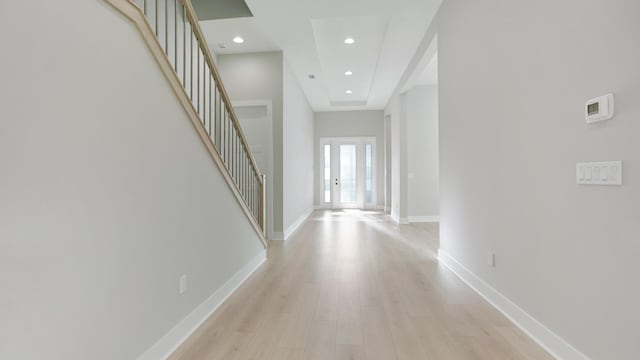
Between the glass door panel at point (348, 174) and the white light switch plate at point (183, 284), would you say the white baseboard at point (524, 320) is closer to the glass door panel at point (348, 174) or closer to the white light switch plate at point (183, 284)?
the white light switch plate at point (183, 284)

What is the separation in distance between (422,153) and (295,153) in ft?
9.29

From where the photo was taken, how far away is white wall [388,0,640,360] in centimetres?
138

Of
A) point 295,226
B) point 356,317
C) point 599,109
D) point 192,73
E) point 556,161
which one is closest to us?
point 599,109

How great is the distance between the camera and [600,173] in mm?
1486

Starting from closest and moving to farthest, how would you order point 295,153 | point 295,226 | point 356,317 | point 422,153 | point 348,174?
point 356,317 < point 295,226 < point 295,153 < point 422,153 < point 348,174

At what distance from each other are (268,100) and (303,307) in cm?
365

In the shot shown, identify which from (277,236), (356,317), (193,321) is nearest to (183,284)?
(193,321)

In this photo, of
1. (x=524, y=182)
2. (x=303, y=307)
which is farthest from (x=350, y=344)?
(x=524, y=182)

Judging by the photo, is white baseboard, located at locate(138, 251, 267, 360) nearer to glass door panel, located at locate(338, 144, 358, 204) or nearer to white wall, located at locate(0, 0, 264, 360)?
white wall, located at locate(0, 0, 264, 360)

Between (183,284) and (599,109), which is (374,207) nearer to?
(183,284)

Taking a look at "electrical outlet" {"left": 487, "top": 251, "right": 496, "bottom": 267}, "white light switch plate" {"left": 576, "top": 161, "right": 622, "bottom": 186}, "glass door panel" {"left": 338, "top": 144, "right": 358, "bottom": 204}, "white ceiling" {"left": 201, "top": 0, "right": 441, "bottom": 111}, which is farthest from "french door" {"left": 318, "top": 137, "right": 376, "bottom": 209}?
"white light switch plate" {"left": 576, "top": 161, "right": 622, "bottom": 186}

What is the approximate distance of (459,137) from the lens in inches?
128

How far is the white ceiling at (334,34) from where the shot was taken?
3760 mm

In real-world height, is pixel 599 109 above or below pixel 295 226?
above
